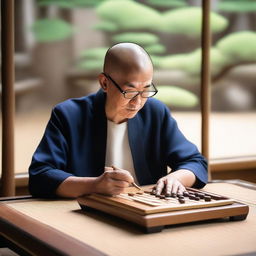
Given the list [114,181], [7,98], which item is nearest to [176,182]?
[114,181]

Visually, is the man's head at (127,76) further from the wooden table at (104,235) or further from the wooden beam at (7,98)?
the wooden beam at (7,98)

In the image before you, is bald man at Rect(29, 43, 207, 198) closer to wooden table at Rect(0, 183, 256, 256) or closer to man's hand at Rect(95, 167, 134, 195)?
man's hand at Rect(95, 167, 134, 195)

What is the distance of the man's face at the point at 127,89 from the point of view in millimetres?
2252

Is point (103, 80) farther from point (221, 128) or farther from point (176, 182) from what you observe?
point (221, 128)

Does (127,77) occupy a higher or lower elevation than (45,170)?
higher

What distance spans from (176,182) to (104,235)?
513 millimetres

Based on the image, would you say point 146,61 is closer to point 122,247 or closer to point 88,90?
point 122,247

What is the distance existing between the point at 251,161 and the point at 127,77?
2.46 m

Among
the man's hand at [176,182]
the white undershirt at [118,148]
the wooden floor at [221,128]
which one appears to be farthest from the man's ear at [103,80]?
the wooden floor at [221,128]

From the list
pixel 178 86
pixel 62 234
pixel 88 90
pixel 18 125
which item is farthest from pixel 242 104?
pixel 62 234

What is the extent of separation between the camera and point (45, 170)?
2262 mm

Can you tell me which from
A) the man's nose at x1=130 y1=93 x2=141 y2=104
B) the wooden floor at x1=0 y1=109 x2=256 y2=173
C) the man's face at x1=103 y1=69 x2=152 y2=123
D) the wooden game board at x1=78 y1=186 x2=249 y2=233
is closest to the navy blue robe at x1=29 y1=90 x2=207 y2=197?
the man's face at x1=103 y1=69 x2=152 y2=123

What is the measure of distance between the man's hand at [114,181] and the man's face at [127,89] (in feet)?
1.18

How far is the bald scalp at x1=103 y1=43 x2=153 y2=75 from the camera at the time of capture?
2.26m
